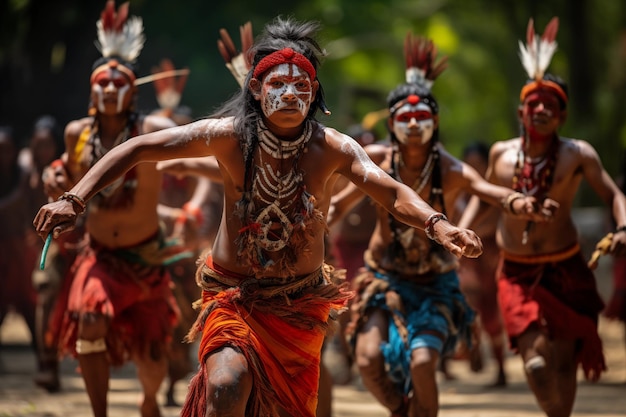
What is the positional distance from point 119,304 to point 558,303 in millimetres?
2629

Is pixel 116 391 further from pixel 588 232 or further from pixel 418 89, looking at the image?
pixel 588 232

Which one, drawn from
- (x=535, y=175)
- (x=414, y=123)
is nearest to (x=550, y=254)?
(x=535, y=175)

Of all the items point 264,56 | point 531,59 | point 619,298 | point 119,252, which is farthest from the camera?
point 619,298

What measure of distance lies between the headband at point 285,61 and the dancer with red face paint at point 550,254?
7.17ft

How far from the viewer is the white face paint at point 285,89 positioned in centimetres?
519

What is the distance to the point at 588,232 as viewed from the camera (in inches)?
663

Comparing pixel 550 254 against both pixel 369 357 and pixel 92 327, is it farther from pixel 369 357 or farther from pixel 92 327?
pixel 92 327

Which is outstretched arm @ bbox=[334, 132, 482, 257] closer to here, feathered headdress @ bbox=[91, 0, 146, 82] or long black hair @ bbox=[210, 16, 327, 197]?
long black hair @ bbox=[210, 16, 327, 197]

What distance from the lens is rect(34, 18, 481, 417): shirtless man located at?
5.11 m

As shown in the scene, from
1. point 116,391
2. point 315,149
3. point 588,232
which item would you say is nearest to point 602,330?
point 588,232

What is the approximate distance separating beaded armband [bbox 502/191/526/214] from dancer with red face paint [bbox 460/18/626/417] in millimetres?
464

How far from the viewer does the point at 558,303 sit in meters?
6.90

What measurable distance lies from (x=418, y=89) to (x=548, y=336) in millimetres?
1657

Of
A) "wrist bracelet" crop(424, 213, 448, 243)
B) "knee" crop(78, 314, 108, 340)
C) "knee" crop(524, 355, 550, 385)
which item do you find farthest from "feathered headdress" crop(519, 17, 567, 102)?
"knee" crop(78, 314, 108, 340)
